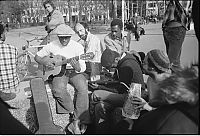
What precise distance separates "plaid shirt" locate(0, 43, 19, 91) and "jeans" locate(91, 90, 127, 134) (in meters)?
1.18

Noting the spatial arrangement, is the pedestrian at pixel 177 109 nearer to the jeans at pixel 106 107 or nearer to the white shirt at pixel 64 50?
the jeans at pixel 106 107

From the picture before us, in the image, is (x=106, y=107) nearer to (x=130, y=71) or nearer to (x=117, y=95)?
(x=117, y=95)

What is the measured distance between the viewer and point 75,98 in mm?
3164

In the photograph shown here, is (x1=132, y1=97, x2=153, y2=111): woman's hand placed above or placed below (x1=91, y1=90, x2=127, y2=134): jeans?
above

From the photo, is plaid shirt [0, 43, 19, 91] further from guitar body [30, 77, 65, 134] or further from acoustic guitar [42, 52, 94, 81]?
acoustic guitar [42, 52, 94, 81]

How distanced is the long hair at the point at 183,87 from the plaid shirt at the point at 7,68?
2.37 meters

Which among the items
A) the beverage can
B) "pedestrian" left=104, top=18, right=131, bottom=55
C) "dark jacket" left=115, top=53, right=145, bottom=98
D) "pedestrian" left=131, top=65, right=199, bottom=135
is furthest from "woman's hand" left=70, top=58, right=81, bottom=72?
"pedestrian" left=131, top=65, right=199, bottom=135

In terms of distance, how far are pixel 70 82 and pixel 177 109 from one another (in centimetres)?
211

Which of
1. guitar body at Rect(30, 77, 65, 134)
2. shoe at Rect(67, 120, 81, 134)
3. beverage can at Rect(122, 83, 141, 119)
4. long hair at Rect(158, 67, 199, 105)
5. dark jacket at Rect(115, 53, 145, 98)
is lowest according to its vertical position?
shoe at Rect(67, 120, 81, 134)

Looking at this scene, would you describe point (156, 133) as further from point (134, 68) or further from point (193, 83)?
point (134, 68)

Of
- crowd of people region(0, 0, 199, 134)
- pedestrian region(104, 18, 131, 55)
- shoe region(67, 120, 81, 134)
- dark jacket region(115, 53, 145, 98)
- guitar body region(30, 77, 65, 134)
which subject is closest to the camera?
crowd of people region(0, 0, 199, 134)

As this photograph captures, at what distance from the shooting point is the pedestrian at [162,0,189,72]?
3.40 metres

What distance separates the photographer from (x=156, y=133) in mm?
1216

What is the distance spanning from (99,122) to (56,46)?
43.2 inches
